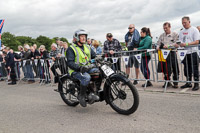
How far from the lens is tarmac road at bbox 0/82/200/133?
365 centimetres

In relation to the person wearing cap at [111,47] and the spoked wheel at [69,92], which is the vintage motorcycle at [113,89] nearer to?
the spoked wheel at [69,92]

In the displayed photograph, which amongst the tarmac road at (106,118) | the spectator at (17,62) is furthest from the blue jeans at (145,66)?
the spectator at (17,62)

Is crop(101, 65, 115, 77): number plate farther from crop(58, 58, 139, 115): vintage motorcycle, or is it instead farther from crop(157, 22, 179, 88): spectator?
crop(157, 22, 179, 88): spectator

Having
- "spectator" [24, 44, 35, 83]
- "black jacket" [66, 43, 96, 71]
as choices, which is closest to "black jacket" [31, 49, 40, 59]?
"spectator" [24, 44, 35, 83]

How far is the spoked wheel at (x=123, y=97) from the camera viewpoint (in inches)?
157

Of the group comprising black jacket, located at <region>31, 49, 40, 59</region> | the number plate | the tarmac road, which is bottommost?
the tarmac road

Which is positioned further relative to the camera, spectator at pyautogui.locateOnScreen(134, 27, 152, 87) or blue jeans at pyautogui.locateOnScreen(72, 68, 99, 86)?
spectator at pyautogui.locateOnScreen(134, 27, 152, 87)

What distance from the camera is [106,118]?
13.9 feet

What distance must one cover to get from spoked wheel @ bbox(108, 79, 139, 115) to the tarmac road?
159 millimetres

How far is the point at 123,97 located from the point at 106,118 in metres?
0.55

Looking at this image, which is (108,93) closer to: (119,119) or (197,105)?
(119,119)

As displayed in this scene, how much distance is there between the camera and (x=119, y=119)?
13.4 ft

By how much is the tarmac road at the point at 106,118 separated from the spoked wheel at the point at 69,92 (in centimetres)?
16

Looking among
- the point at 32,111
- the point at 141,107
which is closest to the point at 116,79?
the point at 141,107
